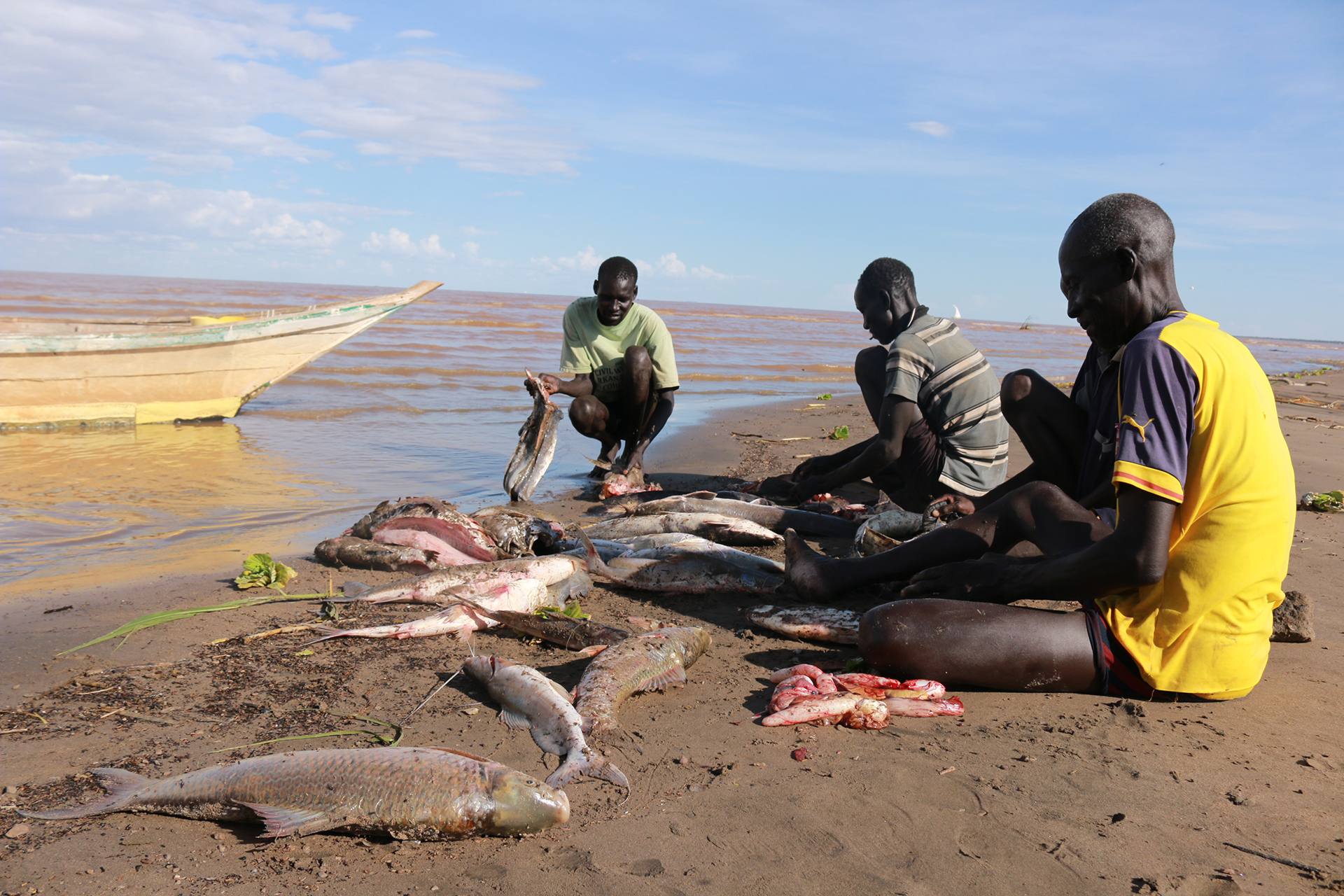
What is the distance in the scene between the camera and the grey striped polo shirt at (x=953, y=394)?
17.4ft

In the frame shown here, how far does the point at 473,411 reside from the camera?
1303cm

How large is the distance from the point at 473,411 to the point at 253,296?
43.9m

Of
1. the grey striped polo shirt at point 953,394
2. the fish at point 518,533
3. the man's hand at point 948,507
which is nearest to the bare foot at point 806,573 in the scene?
the man's hand at point 948,507

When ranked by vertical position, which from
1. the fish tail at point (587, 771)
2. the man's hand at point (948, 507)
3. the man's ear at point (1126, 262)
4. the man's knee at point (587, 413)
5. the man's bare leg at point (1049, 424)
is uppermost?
the man's ear at point (1126, 262)

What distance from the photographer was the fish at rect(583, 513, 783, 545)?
547 centimetres

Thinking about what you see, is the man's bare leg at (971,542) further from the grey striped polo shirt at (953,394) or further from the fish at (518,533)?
the fish at (518,533)

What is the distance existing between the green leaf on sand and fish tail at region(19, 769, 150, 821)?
2.02 metres

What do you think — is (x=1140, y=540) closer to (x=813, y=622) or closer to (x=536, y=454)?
(x=813, y=622)

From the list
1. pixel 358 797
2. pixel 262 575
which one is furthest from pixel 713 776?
pixel 262 575

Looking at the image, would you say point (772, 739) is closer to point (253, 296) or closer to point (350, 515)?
point (350, 515)

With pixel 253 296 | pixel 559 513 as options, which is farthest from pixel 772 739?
pixel 253 296

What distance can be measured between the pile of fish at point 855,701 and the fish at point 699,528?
7.41ft

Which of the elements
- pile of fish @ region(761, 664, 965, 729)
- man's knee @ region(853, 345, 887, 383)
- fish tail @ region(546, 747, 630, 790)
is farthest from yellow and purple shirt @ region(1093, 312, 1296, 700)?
man's knee @ region(853, 345, 887, 383)

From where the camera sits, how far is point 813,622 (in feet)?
12.5
